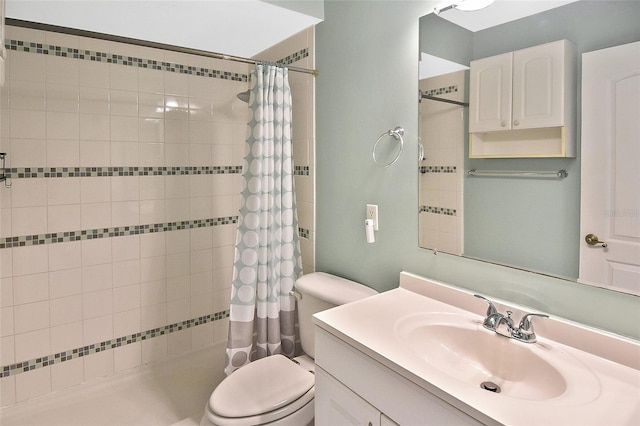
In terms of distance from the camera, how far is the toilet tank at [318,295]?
1.83 m

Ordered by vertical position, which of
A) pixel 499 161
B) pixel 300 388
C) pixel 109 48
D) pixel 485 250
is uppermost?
pixel 109 48

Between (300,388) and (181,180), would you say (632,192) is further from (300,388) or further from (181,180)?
(181,180)

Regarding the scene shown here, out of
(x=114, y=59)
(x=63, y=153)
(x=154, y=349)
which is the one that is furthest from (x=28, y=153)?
(x=154, y=349)

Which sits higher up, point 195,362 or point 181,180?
point 181,180

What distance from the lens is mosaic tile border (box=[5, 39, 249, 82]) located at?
2.05 meters

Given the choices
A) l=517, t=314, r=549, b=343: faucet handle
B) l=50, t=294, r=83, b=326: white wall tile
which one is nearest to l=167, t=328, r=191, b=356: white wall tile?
l=50, t=294, r=83, b=326: white wall tile

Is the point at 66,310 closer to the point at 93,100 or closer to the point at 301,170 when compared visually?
the point at 93,100

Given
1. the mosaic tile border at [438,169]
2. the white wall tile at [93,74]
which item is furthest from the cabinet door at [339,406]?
the white wall tile at [93,74]

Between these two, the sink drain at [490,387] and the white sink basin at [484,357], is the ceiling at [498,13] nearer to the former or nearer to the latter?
the white sink basin at [484,357]

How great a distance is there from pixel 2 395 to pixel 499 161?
8.69ft

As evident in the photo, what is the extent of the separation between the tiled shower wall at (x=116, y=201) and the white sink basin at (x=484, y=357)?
3.69ft

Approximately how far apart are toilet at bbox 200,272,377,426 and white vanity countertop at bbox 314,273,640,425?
42 centimetres

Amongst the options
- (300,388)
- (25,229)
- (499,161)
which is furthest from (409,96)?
(25,229)

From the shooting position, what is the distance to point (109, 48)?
2.27 meters
